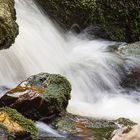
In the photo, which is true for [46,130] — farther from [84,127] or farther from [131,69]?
[131,69]

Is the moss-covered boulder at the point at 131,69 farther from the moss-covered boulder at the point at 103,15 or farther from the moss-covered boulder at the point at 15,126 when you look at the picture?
the moss-covered boulder at the point at 15,126

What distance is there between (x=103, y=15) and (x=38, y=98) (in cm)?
759

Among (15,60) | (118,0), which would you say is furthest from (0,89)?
(118,0)

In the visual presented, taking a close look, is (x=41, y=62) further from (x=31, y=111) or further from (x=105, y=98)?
(x=31, y=111)

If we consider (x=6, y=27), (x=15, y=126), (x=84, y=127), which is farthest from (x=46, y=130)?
(x=6, y=27)

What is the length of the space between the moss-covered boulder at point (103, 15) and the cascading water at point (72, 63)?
0.43 metres

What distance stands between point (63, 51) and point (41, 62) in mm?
1473

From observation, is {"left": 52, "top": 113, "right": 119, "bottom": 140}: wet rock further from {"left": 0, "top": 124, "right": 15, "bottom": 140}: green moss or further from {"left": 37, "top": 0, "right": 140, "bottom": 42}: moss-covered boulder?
{"left": 37, "top": 0, "right": 140, "bottom": 42}: moss-covered boulder

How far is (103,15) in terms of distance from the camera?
13727 mm

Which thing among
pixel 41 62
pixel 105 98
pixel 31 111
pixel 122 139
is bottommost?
pixel 105 98

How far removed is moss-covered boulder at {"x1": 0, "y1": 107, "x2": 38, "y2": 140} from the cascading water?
207 cm

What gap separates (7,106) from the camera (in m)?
6.49

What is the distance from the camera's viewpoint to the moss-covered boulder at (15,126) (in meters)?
5.31

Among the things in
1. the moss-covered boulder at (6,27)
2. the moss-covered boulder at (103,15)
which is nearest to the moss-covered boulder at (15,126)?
the moss-covered boulder at (6,27)
